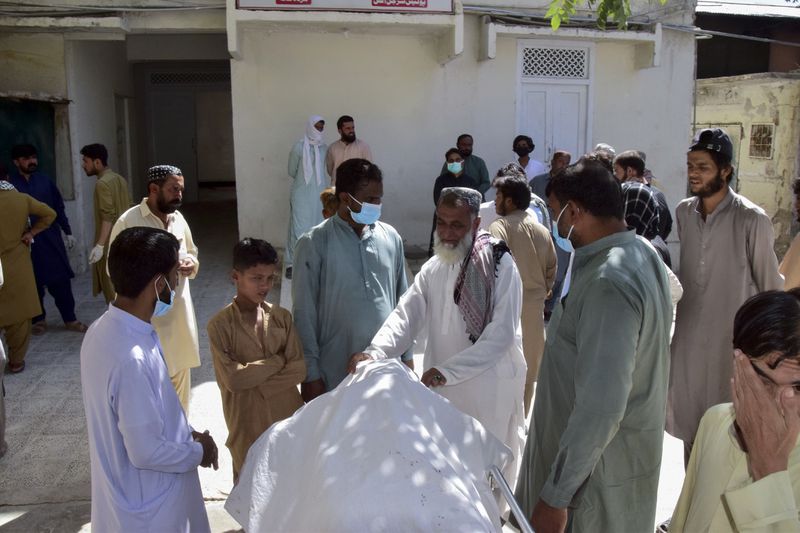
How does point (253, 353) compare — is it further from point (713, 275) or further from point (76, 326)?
point (76, 326)

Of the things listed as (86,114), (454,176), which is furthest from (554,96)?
(86,114)

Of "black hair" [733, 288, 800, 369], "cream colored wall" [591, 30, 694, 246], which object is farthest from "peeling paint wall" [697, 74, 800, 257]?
"black hair" [733, 288, 800, 369]

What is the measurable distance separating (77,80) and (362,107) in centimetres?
371

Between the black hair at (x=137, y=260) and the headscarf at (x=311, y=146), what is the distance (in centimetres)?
646

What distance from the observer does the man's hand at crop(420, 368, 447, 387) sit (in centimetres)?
302

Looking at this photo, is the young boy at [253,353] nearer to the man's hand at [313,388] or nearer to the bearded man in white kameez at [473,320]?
the man's hand at [313,388]

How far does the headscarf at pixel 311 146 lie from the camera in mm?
8844

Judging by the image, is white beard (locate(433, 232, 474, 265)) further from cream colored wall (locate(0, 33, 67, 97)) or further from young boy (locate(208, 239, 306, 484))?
cream colored wall (locate(0, 33, 67, 97))

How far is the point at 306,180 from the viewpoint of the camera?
884cm

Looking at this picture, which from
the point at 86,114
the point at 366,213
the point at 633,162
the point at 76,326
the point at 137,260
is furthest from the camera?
the point at 86,114

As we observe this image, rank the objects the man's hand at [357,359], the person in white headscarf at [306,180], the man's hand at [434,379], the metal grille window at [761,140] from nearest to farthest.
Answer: the man's hand at [357,359] → the man's hand at [434,379] → the person in white headscarf at [306,180] → the metal grille window at [761,140]

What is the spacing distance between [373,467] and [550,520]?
2.32 feet

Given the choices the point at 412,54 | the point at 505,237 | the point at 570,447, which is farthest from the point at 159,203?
the point at 412,54

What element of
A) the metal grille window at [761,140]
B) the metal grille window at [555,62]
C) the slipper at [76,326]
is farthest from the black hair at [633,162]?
the metal grille window at [761,140]
